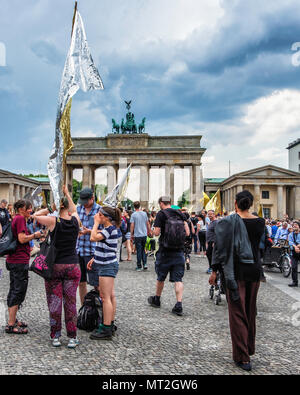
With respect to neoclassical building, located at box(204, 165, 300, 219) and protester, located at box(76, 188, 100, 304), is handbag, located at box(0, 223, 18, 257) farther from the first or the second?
neoclassical building, located at box(204, 165, 300, 219)

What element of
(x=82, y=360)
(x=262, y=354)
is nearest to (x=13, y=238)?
(x=82, y=360)

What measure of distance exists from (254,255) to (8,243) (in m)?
3.24

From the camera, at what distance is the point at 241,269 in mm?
4156

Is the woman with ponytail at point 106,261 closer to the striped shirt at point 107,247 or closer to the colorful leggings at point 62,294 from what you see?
the striped shirt at point 107,247

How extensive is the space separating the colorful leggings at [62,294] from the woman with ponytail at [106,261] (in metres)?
0.38

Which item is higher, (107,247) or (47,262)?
(107,247)

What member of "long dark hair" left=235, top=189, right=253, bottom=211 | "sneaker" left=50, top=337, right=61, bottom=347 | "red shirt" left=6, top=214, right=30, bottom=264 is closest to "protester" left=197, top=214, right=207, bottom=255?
"red shirt" left=6, top=214, right=30, bottom=264

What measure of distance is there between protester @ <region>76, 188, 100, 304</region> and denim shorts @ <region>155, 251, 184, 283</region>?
4.40 feet

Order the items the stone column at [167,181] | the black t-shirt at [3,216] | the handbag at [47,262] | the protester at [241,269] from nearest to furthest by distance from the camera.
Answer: the protester at [241,269] → the handbag at [47,262] → the black t-shirt at [3,216] → the stone column at [167,181]

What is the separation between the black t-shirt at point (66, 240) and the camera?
14.8 ft

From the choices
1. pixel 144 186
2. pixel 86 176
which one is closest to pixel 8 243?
pixel 144 186

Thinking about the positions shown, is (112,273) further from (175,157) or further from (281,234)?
(175,157)

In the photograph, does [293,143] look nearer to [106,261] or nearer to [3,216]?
[3,216]

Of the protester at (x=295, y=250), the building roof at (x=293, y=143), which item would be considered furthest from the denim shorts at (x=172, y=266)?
the building roof at (x=293, y=143)
